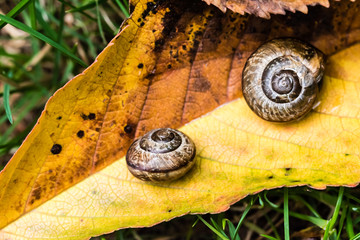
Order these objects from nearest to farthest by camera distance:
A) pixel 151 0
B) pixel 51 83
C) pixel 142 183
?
1. pixel 151 0
2. pixel 142 183
3. pixel 51 83

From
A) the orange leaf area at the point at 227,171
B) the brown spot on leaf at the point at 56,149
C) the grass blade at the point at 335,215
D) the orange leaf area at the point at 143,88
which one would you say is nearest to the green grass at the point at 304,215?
the grass blade at the point at 335,215

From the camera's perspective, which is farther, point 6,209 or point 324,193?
point 324,193

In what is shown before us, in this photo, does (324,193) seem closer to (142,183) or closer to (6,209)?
(142,183)

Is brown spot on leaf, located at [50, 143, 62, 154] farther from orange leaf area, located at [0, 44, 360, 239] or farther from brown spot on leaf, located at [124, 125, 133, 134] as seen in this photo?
brown spot on leaf, located at [124, 125, 133, 134]

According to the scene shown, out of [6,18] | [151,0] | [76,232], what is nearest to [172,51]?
[151,0]

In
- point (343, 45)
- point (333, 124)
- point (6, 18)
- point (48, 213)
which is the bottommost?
point (333, 124)

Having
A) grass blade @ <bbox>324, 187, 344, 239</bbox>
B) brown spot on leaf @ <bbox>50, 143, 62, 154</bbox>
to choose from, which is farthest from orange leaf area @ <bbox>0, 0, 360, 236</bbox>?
grass blade @ <bbox>324, 187, 344, 239</bbox>
